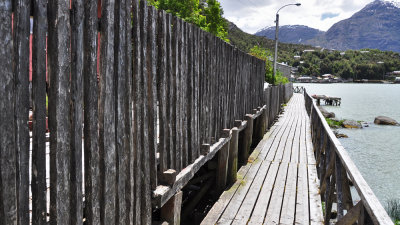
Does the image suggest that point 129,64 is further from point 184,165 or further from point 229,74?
point 229,74

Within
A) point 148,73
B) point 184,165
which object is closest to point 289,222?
point 184,165

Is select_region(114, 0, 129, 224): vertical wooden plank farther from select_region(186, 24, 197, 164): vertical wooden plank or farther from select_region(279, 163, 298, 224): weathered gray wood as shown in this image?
select_region(279, 163, 298, 224): weathered gray wood

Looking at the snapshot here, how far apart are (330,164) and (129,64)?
3665 millimetres

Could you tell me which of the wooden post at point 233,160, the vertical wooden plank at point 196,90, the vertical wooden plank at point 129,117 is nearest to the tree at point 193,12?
the wooden post at point 233,160

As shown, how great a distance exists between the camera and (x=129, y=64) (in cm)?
286

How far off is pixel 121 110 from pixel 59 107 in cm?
72

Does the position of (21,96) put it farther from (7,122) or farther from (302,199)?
(302,199)

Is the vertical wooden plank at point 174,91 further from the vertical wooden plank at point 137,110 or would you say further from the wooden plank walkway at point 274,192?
the wooden plank walkway at point 274,192

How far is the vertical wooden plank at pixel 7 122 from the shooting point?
1.69 metres

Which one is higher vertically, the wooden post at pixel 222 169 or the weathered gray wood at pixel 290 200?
the wooden post at pixel 222 169

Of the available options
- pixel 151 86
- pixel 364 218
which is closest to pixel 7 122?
pixel 151 86

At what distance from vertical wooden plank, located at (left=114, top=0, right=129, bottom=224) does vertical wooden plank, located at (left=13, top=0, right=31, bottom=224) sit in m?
0.89

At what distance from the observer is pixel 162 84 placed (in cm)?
362

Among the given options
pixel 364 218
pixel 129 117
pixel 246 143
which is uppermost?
pixel 129 117
